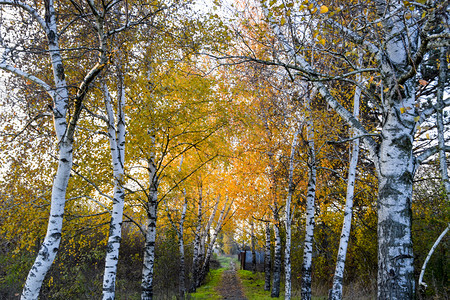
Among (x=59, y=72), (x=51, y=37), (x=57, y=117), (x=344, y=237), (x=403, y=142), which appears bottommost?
(x=344, y=237)

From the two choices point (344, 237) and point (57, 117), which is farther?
point (344, 237)

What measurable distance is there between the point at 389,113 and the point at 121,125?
216 inches

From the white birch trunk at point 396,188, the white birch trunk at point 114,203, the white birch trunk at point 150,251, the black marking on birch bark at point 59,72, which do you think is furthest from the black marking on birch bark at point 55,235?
the white birch trunk at point 396,188

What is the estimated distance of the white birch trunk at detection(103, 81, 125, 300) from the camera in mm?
5742

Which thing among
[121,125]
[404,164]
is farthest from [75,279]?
[404,164]

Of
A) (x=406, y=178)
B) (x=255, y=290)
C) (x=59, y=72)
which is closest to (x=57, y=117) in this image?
(x=59, y=72)

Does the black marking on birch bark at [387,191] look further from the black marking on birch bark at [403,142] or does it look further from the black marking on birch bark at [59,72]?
the black marking on birch bark at [59,72]

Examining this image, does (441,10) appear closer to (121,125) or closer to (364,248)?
(121,125)

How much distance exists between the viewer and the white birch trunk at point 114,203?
574cm

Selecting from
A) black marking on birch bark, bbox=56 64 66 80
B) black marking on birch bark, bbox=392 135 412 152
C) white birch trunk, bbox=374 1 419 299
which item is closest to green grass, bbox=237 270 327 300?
white birch trunk, bbox=374 1 419 299

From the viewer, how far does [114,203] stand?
6.30 meters

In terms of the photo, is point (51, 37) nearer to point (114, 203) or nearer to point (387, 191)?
point (114, 203)

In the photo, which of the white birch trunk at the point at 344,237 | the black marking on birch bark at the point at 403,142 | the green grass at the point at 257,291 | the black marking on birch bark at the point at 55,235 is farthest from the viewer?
the green grass at the point at 257,291

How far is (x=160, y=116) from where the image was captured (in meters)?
7.31
